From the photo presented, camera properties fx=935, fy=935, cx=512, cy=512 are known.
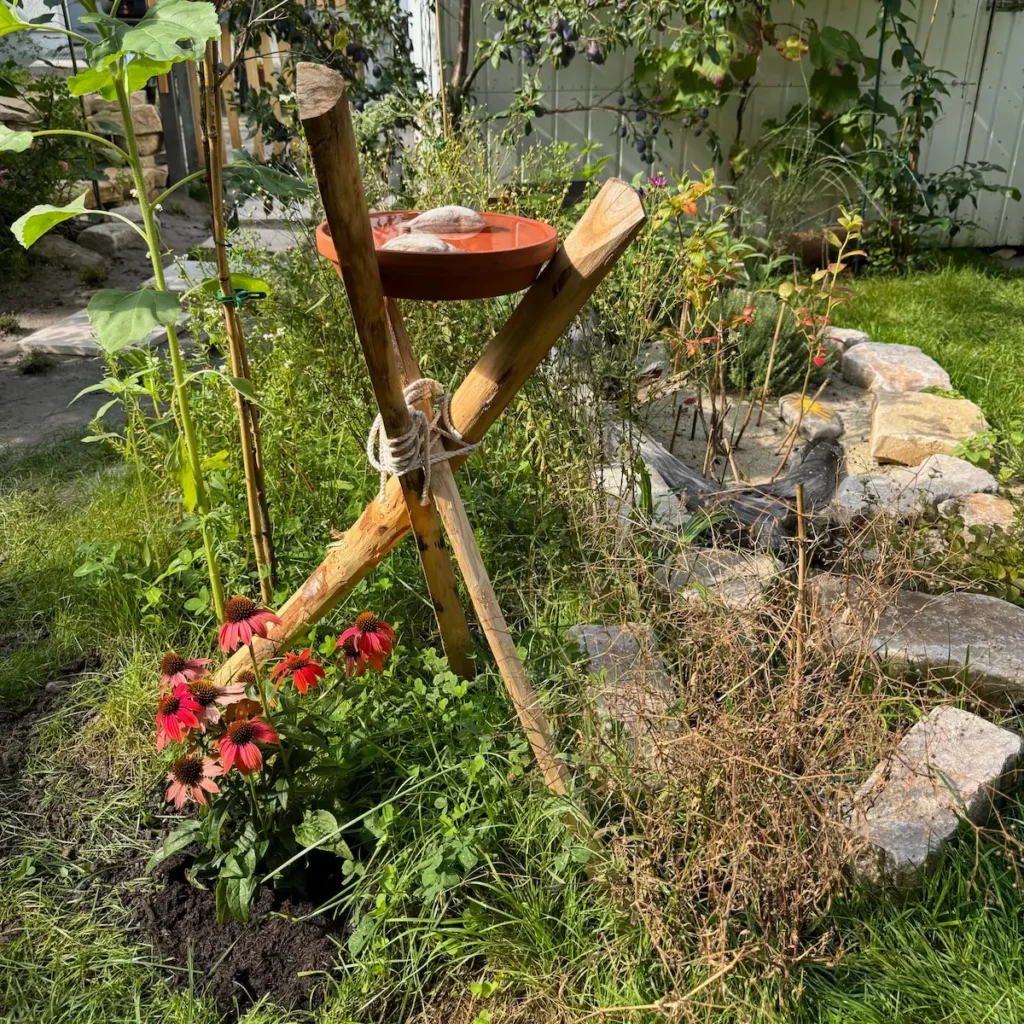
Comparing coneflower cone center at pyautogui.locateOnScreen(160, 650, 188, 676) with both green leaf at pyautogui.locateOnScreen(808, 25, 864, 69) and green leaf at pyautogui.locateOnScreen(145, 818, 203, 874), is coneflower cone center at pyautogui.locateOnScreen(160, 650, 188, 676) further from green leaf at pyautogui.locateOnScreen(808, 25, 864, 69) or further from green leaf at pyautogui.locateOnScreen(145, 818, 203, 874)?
green leaf at pyautogui.locateOnScreen(808, 25, 864, 69)

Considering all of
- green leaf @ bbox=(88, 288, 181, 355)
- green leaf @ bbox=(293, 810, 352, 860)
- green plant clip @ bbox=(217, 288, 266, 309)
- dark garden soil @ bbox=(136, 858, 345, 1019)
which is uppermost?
green leaf @ bbox=(88, 288, 181, 355)

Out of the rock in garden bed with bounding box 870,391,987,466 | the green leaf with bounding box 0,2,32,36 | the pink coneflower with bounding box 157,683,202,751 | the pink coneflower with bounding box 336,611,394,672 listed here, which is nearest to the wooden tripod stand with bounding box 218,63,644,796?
the pink coneflower with bounding box 336,611,394,672

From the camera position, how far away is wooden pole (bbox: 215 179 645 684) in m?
1.78

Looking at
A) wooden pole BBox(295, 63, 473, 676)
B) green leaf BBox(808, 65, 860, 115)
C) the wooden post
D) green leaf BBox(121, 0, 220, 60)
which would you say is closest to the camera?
wooden pole BBox(295, 63, 473, 676)

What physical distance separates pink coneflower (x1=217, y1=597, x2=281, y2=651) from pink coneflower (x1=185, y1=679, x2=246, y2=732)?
100 mm

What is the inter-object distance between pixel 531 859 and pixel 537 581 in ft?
3.13

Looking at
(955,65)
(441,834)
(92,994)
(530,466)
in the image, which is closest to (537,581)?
(530,466)

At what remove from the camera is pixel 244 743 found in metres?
1.83

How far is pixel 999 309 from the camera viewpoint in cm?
550

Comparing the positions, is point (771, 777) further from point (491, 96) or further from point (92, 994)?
point (491, 96)

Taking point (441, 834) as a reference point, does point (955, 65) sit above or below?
above

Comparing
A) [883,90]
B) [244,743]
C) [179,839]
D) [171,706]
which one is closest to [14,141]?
[171,706]

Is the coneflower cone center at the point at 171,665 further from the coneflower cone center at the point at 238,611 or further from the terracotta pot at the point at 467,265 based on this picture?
the terracotta pot at the point at 467,265

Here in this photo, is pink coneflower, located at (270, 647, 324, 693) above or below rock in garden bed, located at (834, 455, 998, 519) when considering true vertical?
above
